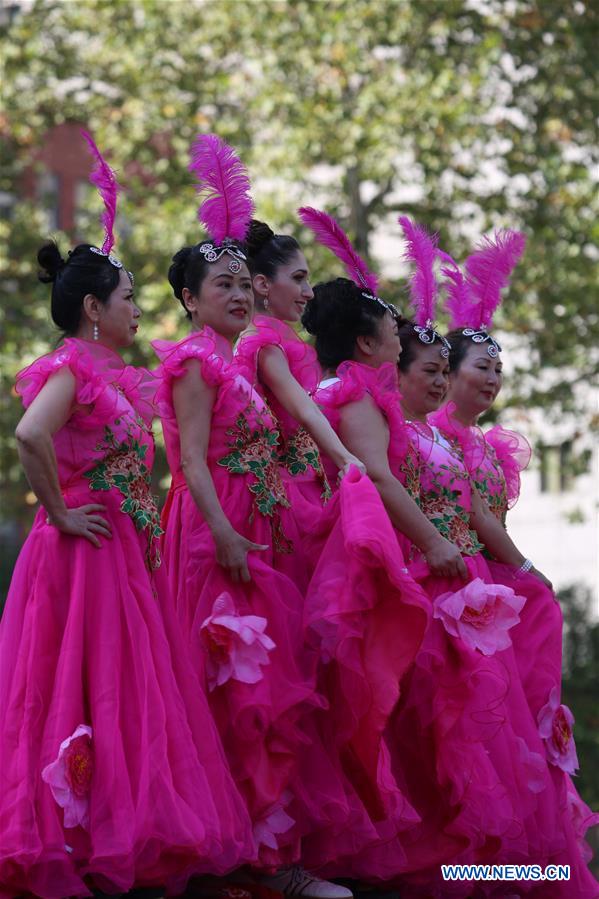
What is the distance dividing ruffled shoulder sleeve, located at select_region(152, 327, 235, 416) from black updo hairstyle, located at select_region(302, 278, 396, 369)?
2.00ft

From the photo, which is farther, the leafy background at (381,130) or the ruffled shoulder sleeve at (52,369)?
the leafy background at (381,130)

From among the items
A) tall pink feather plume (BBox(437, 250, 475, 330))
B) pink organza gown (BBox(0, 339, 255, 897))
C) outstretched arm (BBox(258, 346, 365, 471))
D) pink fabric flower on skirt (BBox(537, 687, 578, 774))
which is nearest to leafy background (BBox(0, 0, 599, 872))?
tall pink feather plume (BBox(437, 250, 475, 330))

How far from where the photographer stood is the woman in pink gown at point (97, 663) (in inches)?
190

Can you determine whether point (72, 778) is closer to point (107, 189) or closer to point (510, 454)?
point (107, 189)

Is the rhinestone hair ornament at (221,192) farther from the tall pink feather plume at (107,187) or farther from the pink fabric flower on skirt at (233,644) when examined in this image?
the pink fabric flower on skirt at (233,644)

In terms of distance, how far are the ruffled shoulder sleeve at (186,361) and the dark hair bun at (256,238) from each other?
2.19 feet

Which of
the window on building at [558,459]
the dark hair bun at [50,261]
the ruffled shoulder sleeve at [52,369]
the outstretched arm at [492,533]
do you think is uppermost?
the window on building at [558,459]

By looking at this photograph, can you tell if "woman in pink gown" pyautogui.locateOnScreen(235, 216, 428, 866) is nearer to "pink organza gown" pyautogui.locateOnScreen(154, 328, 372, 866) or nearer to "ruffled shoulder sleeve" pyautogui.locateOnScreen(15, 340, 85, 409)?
"pink organza gown" pyautogui.locateOnScreen(154, 328, 372, 866)

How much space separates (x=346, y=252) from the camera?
6.18 m

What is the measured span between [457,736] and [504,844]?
517 mm

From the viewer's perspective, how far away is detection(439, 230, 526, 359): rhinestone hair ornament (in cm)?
721

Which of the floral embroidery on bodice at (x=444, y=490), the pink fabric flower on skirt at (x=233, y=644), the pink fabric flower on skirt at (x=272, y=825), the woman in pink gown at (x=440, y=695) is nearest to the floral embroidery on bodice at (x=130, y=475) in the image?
the pink fabric flower on skirt at (x=233, y=644)

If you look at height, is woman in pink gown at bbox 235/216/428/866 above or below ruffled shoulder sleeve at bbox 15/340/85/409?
below

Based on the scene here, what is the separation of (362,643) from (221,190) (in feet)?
5.97
